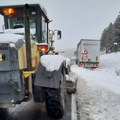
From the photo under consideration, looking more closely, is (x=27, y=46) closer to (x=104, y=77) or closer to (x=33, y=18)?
(x=33, y=18)

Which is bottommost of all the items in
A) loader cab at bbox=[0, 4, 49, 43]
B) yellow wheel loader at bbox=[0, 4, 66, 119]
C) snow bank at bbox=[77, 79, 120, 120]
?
snow bank at bbox=[77, 79, 120, 120]

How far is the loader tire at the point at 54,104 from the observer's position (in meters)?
5.64

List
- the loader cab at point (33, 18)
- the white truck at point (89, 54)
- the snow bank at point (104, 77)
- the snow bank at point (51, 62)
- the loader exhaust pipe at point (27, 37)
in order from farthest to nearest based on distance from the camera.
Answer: the white truck at point (89, 54) → the snow bank at point (104, 77) → the loader cab at point (33, 18) → the snow bank at point (51, 62) → the loader exhaust pipe at point (27, 37)

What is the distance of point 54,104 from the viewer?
5801mm

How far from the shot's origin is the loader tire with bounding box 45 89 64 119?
564cm

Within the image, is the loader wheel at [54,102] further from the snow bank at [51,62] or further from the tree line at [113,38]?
the tree line at [113,38]

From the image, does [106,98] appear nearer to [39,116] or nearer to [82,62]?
[39,116]

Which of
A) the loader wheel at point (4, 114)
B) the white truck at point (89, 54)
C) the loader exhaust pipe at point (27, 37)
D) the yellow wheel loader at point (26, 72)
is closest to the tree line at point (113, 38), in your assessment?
the white truck at point (89, 54)

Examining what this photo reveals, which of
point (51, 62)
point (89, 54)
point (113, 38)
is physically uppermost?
point (51, 62)

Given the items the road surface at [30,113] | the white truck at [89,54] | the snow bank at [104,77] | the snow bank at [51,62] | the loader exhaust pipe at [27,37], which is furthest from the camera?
the white truck at [89,54]

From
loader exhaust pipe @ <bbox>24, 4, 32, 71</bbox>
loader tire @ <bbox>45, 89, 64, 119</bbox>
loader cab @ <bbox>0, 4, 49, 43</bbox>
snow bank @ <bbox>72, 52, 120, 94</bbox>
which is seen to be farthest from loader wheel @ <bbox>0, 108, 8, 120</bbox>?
snow bank @ <bbox>72, 52, 120, 94</bbox>

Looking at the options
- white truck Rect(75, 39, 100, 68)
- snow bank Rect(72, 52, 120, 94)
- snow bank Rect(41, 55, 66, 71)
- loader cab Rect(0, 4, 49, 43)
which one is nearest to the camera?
snow bank Rect(41, 55, 66, 71)

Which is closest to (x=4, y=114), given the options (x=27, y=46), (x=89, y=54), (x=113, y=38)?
(x=27, y=46)

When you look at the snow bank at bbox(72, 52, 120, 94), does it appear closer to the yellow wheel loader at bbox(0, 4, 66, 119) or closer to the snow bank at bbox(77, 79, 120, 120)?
the snow bank at bbox(77, 79, 120, 120)
